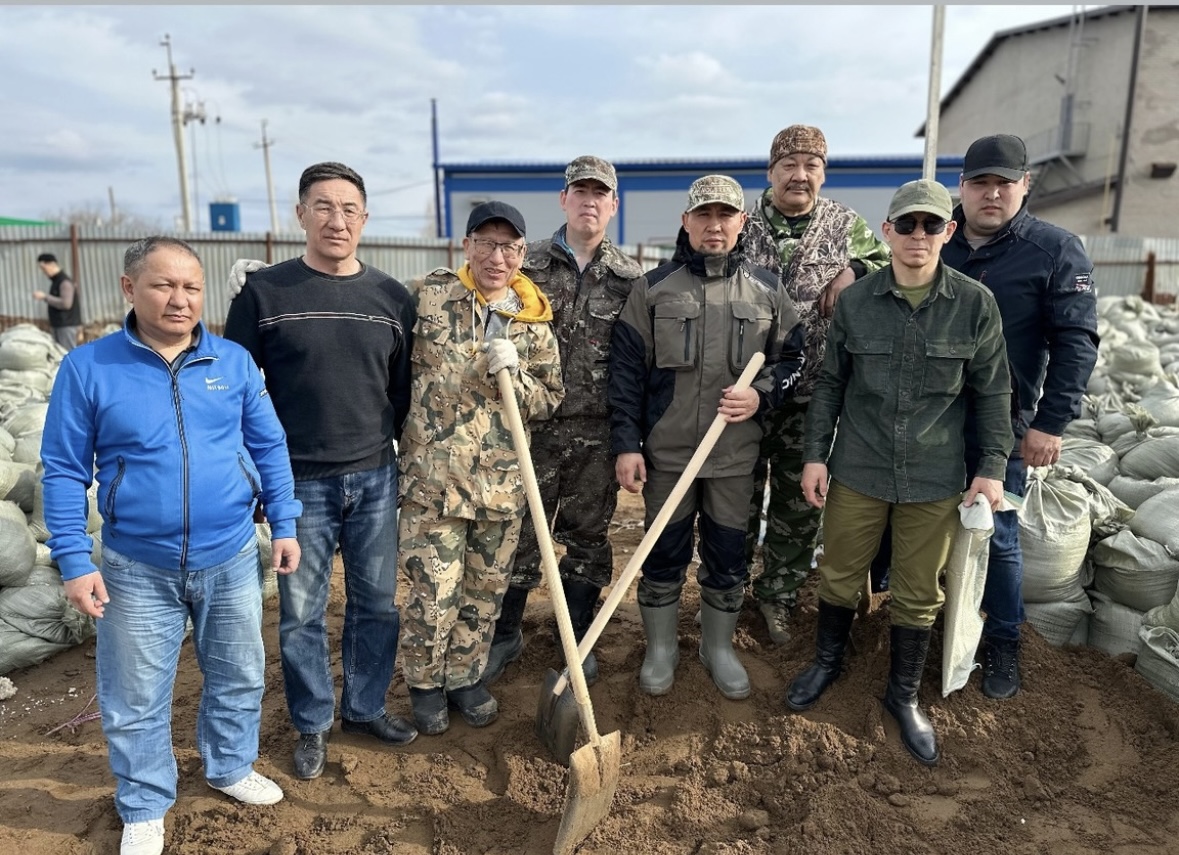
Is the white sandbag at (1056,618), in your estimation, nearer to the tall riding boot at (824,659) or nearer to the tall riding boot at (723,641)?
the tall riding boot at (824,659)

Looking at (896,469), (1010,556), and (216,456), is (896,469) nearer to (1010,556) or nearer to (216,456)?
(1010,556)

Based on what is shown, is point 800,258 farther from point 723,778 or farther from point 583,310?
point 723,778

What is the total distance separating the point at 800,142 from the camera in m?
3.29

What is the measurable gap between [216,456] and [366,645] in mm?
997

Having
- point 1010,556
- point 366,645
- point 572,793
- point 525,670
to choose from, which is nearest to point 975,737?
point 1010,556

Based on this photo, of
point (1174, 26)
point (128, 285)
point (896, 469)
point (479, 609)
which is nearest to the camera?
point (128, 285)

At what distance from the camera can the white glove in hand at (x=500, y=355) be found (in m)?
2.67

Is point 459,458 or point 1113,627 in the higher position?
point 459,458

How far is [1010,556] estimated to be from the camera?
3.16 m

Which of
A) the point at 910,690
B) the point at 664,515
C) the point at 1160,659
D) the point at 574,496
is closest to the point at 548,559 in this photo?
the point at 664,515

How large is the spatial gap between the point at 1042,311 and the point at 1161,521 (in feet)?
4.53

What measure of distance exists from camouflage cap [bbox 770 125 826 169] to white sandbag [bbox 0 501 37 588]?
4020 millimetres

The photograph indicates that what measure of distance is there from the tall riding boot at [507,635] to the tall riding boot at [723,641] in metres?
0.80

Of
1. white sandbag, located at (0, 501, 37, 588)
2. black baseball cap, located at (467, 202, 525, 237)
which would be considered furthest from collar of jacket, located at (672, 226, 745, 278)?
white sandbag, located at (0, 501, 37, 588)
